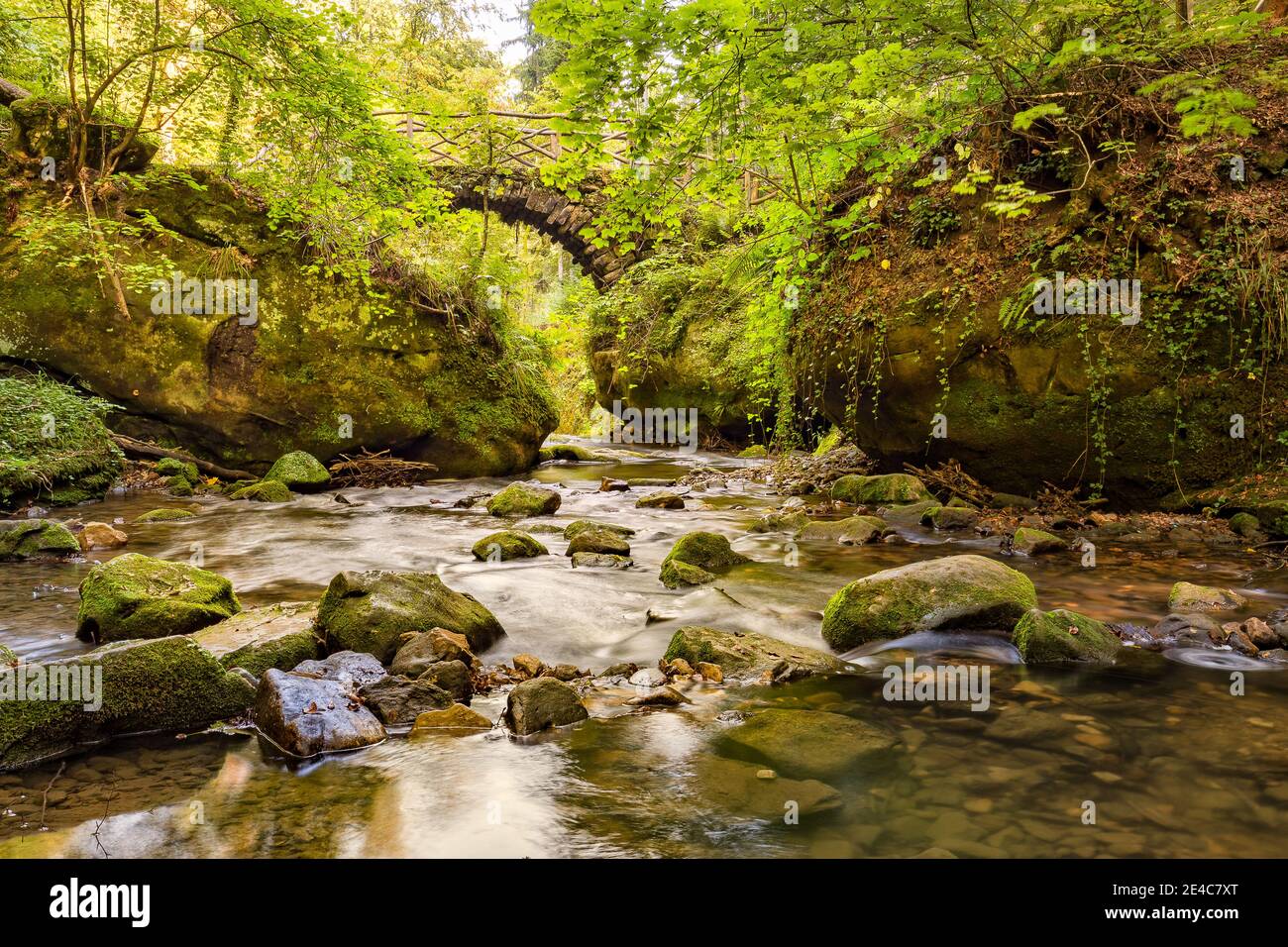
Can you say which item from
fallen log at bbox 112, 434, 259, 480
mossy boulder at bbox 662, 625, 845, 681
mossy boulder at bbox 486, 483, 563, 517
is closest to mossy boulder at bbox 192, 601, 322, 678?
mossy boulder at bbox 662, 625, 845, 681

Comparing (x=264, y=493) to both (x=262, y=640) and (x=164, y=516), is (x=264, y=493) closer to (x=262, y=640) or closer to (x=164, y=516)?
(x=164, y=516)

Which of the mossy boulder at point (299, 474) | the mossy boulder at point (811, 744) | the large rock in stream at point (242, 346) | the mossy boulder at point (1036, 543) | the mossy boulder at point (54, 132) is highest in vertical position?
the mossy boulder at point (54, 132)

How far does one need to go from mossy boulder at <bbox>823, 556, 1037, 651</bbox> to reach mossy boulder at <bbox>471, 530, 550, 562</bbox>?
3654 millimetres

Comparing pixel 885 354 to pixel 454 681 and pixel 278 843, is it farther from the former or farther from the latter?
pixel 278 843

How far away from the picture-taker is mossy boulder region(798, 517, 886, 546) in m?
8.20

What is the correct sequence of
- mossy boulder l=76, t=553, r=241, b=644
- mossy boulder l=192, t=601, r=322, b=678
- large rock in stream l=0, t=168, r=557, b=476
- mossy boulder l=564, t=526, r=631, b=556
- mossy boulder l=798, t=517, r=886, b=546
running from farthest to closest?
1. large rock in stream l=0, t=168, r=557, b=476
2. mossy boulder l=798, t=517, r=886, b=546
3. mossy boulder l=564, t=526, r=631, b=556
4. mossy boulder l=76, t=553, r=241, b=644
5. mossy boulder l=192, t=601, r=322, b=678

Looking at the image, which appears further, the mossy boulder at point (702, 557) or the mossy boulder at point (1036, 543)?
the mossy boulder at point (1036, 543)

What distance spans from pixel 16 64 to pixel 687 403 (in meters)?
16.2

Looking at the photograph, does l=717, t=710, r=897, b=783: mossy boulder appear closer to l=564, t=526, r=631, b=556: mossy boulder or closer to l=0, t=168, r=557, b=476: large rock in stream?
l=564, t=526, r=631, b=556: mossy boulder

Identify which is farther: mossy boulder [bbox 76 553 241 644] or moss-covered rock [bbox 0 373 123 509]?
moss-covered rock [bbox 0 373 123 509]

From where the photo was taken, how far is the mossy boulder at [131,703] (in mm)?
3045

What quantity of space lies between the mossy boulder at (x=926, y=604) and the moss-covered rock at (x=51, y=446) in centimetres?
1053

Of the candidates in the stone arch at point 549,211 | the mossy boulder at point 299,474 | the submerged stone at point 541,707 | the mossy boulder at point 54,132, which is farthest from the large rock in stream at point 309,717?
the stone arch at point 549,211

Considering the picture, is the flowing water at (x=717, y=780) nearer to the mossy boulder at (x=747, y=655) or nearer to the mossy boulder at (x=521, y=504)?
the mossy boulder at (x=747, y=655)
